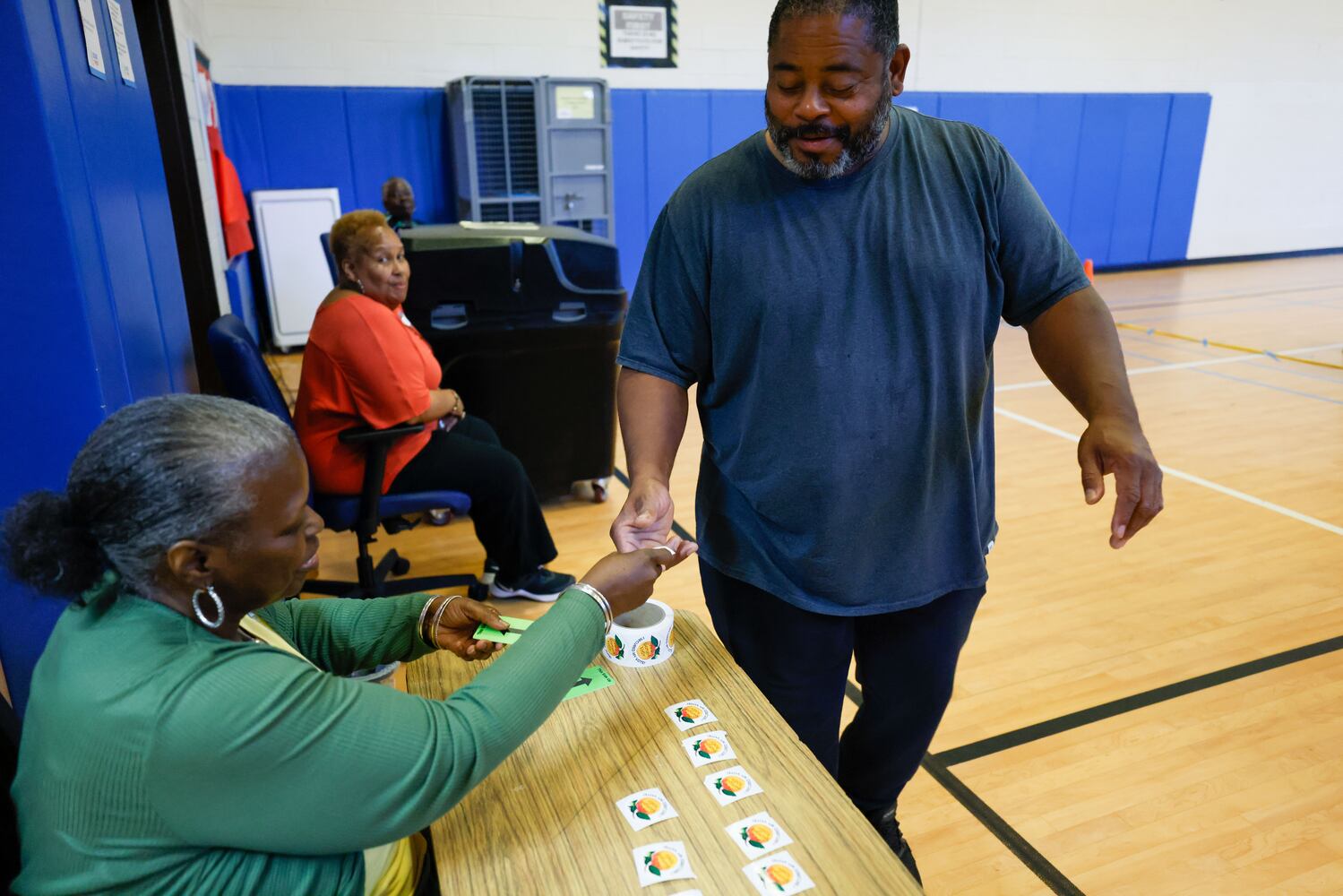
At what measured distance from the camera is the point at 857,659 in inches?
62.8

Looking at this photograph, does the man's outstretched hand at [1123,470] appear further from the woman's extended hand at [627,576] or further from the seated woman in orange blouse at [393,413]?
the seated woman in orange blouse at [393,413]

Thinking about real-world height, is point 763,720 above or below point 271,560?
below

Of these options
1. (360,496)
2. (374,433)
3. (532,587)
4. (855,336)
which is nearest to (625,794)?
(855,336)

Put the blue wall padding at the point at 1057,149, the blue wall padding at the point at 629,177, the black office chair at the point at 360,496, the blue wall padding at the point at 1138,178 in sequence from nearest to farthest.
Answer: the black office chair at the point at 360,496, the blue wall padding at the point at 629,177, the blue wall padding at the point at 1057,149, the blue wall padding at the point at 1138,178

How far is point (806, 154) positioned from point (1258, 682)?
2.20 m

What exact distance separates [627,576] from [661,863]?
1.21ft

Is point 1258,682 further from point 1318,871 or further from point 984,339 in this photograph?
point 984,339

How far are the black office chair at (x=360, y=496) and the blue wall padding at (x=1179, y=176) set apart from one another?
9674mm

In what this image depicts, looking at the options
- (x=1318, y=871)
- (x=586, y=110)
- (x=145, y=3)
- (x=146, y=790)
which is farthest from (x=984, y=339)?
(x=586, y=110)

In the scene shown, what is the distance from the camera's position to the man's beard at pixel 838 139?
126 cm

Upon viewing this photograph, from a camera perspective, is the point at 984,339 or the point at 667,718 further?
the point at 984,339

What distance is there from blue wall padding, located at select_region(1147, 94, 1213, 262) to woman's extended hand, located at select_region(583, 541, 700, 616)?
1060cm

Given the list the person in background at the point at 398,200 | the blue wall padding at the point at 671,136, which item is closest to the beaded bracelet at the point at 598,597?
the person in background at the point at 398,200

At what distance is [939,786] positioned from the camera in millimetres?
2148
